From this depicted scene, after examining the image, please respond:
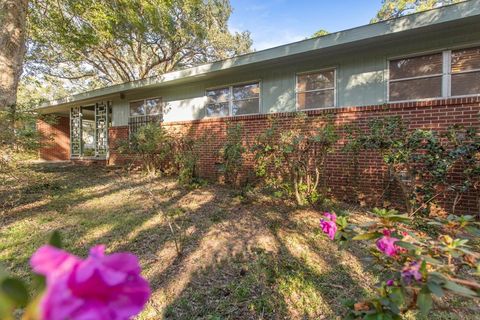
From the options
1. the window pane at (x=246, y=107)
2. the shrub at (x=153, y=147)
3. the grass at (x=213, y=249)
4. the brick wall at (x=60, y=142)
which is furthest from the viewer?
the brick wall at (x=60, y=142)

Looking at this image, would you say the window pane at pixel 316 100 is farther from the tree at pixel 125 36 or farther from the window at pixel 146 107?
the tree at pixel 125 36

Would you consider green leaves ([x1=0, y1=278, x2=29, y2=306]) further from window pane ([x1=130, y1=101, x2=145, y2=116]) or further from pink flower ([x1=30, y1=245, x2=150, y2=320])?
window pane ([x1=130, y1=101, x2=145, y2=116])

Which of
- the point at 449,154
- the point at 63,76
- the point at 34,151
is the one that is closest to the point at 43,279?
the point at 449,154

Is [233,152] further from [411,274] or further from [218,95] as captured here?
[411,274]

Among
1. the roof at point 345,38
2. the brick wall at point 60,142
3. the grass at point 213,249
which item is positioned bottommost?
the grass at point 213,249

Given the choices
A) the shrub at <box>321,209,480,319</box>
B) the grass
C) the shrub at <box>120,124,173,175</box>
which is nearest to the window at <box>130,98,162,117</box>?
the shrub at <box>120,124,173,175</box>

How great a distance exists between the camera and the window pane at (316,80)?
6.34m

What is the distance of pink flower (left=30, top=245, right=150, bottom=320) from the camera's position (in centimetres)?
36

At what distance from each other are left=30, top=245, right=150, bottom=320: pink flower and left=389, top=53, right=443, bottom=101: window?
6334 mm

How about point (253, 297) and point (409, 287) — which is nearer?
point (409, 287)

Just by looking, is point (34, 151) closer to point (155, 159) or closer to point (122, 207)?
point (122, 207)

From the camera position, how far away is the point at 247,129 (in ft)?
23.7

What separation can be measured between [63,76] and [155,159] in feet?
47.8

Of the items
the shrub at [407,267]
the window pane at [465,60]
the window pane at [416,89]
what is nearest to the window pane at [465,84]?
the window pane at [465,60]
